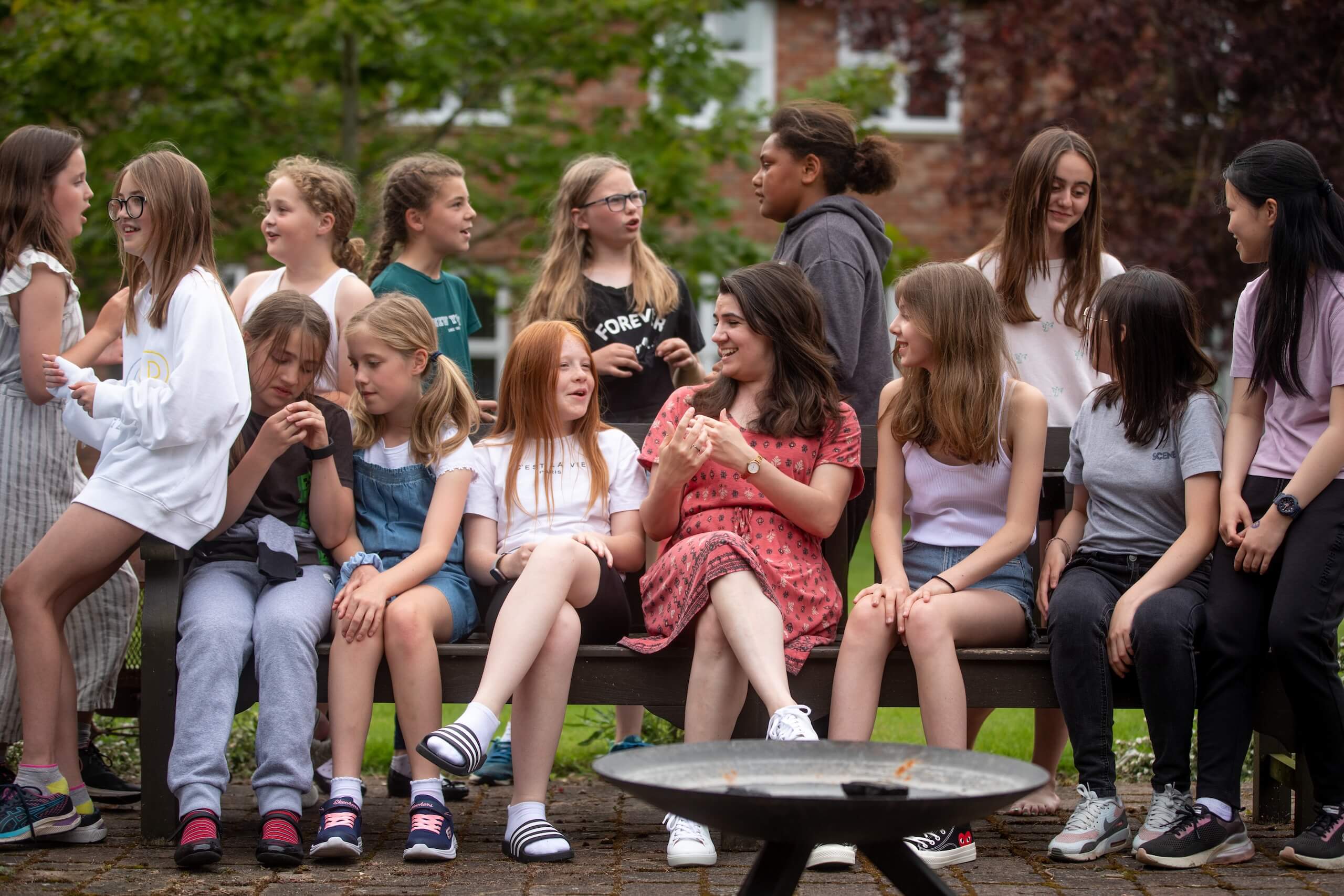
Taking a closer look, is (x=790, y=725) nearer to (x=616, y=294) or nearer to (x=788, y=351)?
(x=788, y=351)

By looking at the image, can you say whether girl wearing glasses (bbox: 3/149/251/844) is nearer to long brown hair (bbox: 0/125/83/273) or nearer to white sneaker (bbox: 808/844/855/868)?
long brown hair (bbox: 0/125/83/273)

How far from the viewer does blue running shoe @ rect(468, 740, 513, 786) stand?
4.88 metres

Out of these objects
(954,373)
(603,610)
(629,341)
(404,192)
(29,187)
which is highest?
(404,192)

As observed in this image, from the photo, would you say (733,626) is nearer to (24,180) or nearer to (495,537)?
(495,537)

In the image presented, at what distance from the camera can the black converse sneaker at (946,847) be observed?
3.60 m

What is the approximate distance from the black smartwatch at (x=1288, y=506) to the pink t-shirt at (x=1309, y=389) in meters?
0.09

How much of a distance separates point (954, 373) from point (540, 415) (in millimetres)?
1202

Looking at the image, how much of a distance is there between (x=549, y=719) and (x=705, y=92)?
765cm

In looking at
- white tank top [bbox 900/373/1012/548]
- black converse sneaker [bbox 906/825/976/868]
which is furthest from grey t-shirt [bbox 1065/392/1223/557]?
black converse sneaker [bbox 906/825/976/868]

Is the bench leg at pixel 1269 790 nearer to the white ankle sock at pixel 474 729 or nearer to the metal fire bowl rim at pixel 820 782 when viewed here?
the metal fire bowl rim at pixel 820 782

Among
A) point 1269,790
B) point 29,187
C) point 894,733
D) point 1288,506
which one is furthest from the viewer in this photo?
point 894,733

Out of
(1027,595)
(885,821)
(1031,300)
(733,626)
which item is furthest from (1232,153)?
(885,821)

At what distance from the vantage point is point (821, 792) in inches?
104

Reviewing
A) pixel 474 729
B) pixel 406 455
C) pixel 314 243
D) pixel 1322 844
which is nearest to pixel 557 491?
pixel 406 455
